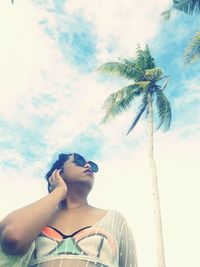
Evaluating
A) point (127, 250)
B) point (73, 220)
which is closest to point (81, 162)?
point (73, 220)

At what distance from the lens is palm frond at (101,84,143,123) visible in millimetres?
18688

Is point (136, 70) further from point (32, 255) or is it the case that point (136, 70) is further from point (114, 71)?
point (32, 255)

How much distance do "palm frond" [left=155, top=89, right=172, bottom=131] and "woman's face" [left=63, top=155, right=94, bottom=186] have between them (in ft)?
52.8

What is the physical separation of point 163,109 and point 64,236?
669 inches

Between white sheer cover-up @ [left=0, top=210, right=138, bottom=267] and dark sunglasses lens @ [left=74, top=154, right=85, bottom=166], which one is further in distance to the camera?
dark sunglasses lens @ [left=74, top=154, right=85, bottom=166]

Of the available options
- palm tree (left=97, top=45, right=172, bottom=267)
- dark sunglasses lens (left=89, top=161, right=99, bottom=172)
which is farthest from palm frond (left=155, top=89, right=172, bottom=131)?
dark sunglasses lens (left=89, top=161, right=99, bottom=172)

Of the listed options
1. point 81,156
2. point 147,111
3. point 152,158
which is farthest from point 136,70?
point 81,156

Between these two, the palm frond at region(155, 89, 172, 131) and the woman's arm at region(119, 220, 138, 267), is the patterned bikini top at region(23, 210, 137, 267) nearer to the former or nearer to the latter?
the woman's arm at region(119, 220, 138, 267)

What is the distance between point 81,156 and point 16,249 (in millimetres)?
1292

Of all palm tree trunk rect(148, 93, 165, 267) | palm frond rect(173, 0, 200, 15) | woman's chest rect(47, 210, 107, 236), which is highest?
palm frond rect(173, 0, 200, 15)

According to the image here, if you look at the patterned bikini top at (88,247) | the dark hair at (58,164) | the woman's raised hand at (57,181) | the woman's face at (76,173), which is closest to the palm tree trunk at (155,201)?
the dark hair at (58,164)

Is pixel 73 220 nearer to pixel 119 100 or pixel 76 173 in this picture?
pixel 76 173

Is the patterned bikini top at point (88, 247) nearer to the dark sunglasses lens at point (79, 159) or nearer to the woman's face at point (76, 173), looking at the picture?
the woman's face at point (76, 173)

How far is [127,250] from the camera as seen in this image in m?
2.52
